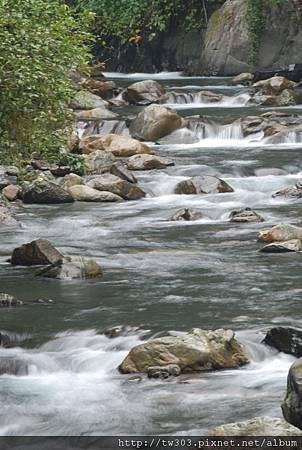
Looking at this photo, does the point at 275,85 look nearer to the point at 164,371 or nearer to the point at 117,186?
the point at 117,186

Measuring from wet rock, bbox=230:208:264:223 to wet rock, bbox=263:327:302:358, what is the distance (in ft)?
23.9

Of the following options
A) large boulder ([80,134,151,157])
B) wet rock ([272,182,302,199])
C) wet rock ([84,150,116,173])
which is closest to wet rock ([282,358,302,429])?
wet rock ([272,182,302,199])

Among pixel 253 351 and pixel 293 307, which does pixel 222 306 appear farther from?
pixel 253 351

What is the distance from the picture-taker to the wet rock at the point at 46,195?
1841 cm

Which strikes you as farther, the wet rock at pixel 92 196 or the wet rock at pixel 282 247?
the wet rock at pixel 92 196

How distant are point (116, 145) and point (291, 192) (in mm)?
5466

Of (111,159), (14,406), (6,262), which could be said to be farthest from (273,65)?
(14,406)

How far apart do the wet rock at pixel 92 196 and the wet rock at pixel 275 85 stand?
12.7 metres

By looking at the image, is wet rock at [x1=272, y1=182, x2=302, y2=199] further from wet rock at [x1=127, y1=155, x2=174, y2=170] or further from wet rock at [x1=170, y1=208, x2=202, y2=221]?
wet rock at [x1=127, y1=155, x2=174, y2=170]

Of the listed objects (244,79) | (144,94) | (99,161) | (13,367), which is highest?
(244,79)

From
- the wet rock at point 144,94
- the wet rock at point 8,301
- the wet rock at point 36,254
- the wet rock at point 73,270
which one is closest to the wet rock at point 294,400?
the wet rock at point 8,301

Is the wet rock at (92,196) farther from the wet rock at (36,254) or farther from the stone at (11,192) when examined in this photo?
the wet rock at (36,254)

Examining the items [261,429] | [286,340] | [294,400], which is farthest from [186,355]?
[261,429]

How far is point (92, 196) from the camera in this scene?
1873 centimetres
